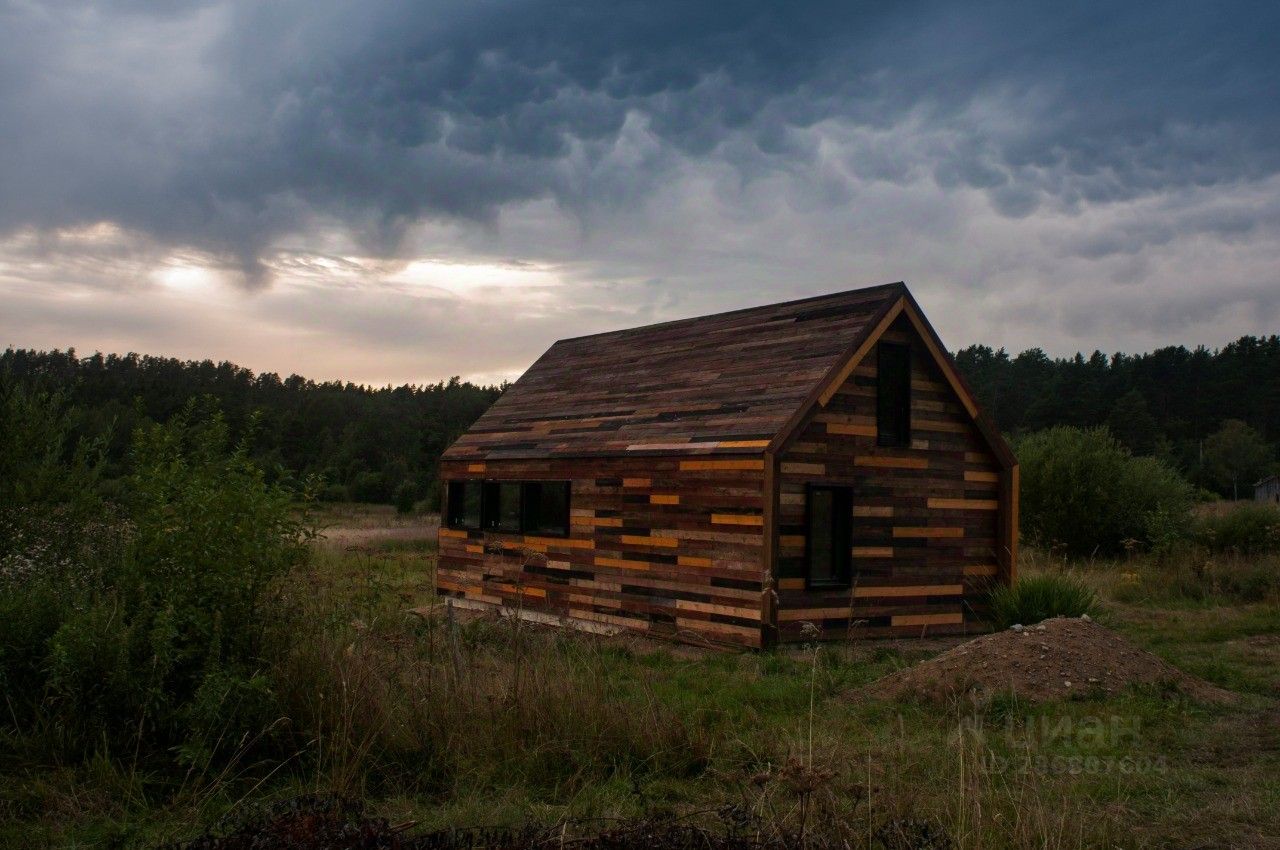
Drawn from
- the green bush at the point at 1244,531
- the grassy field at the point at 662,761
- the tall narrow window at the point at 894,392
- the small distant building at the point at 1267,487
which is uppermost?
the tall narrow window at the point at 894,392

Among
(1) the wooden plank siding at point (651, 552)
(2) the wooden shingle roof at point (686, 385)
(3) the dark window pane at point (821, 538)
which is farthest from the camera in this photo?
(2) the wooden shingle roof at point (686, 385)

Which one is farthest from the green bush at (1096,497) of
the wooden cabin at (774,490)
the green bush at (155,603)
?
the green bush at (155,603)

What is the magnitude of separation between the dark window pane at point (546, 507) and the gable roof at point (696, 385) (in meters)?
0.52

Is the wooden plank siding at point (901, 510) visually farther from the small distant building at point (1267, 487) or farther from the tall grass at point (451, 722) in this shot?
the small distant building at point (1267, 487)

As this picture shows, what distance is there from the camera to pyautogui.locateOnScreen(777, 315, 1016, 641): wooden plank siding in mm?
12398

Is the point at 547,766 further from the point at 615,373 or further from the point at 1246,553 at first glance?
the point at 1246,553

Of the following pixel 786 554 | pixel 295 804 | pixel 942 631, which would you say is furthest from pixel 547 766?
pixel 942 631

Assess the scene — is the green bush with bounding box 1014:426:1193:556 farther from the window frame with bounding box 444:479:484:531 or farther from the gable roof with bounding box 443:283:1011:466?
the window frame with bounding box 444:479:484:531

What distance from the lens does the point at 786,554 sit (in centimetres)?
1225

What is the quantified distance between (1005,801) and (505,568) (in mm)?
11795

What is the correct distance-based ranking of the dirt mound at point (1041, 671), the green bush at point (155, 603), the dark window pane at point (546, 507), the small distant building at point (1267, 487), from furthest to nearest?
1. the small distant building at point (1267, 487)
2. the dark window pane at point (546, 507)
3. the dirt mound at point (1041, 671)
4. the green bush at point (155, 603)

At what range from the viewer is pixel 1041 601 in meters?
12.8

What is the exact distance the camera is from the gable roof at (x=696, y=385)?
12.6m

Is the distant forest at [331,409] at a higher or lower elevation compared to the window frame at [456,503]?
higher
